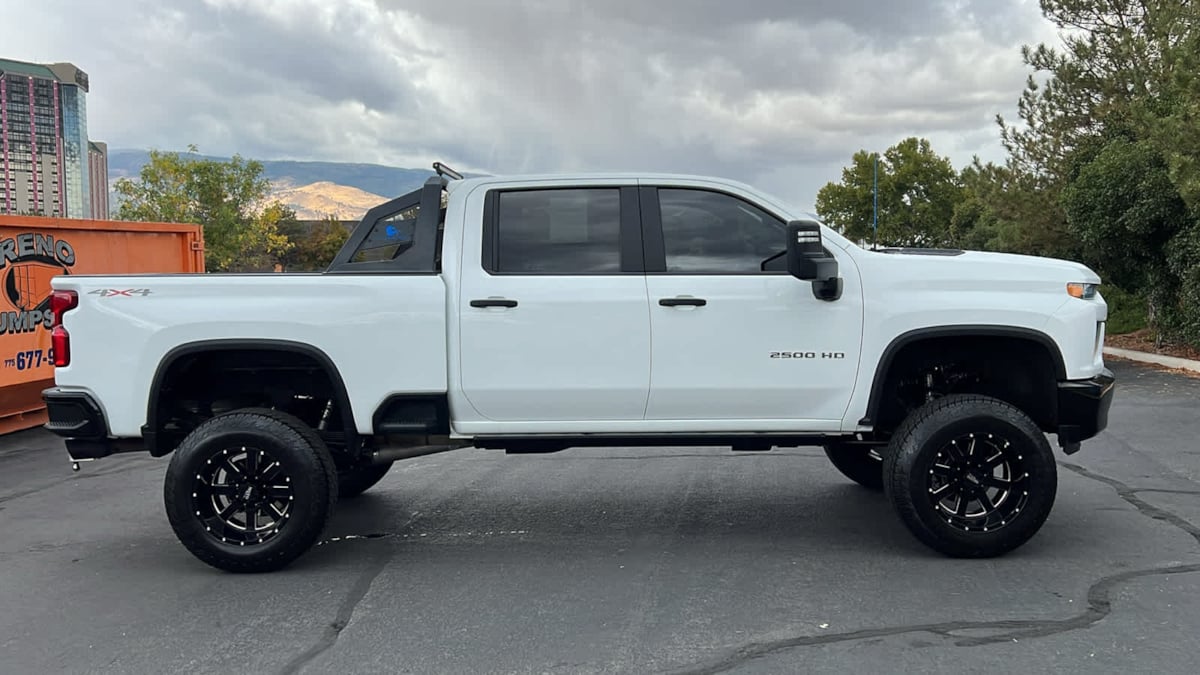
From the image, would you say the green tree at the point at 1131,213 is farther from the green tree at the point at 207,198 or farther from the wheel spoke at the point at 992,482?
the green tree at the point at 207,198

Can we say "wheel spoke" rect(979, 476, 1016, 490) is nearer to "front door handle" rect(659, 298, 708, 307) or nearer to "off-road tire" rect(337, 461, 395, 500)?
"front door handle" rect(659, 298, 708, 307)

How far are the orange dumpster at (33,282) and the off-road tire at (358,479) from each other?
14.5 feet

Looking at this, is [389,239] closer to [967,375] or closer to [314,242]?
[967,375]

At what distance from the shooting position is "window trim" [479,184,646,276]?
5.26 metres

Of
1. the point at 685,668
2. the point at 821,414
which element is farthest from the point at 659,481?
the point at 685,668

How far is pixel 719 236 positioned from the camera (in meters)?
5.34

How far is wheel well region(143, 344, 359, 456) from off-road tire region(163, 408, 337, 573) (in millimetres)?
278

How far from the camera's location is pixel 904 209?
57438 mm

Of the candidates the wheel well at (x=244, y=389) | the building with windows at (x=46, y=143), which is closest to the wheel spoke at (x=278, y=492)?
the wheel well at (x=244, y=389)

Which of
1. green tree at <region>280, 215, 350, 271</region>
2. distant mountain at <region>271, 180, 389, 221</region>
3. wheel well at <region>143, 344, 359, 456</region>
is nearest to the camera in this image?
wheel well at <region>143, 344, 359, 456</region>

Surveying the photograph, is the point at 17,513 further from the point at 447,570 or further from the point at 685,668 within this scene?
the point at 685,668

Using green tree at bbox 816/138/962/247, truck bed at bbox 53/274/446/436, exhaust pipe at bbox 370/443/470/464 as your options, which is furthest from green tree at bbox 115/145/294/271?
green tree at bbox 816/138/962/247

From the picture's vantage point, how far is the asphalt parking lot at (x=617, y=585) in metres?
3.99

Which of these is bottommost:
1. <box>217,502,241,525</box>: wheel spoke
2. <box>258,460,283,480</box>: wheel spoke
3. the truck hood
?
<box>217,502,241,525</box>: wheel spoke
